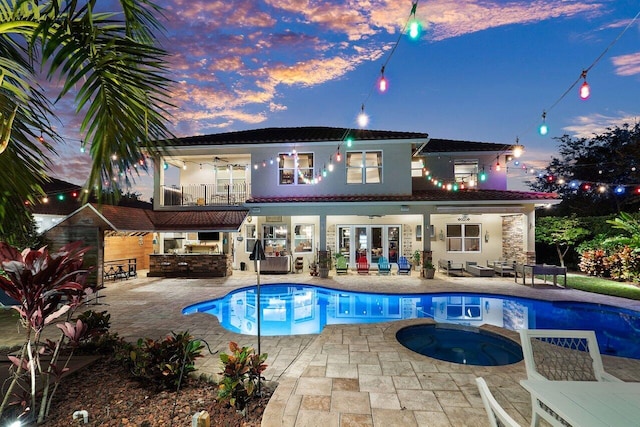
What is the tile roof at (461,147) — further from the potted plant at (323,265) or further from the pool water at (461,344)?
the pool water at (461,344)

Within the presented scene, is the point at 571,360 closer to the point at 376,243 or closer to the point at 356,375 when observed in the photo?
the point at 356,375

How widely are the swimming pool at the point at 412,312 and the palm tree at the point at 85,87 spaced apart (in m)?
6.60

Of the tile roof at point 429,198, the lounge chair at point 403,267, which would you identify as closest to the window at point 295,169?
the tile roof at point 429,198

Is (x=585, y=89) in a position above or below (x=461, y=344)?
above

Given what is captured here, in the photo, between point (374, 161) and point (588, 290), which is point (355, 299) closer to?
point (374, 161)

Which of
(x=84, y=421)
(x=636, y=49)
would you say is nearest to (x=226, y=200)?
(x=84, y=421)

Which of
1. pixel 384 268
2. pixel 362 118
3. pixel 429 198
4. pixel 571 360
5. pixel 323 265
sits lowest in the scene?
pixel 384 268

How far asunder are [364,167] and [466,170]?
7.71 metres

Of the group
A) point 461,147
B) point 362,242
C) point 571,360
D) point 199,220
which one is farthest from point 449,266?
point 199,220

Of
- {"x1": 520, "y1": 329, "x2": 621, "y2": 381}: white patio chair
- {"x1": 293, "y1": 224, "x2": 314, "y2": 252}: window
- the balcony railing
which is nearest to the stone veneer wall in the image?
{"x1": 293, "y1": 224, "x2": 314, "y2": 252}: window

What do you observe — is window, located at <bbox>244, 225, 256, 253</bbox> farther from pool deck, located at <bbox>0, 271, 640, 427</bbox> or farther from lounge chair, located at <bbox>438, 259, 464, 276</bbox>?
lounge chair, located at <bbox>438, 259, 464, 276</bbox>

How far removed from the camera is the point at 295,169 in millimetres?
16547

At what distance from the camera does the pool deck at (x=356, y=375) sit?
368 centimetres

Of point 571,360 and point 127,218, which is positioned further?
point 127,218
